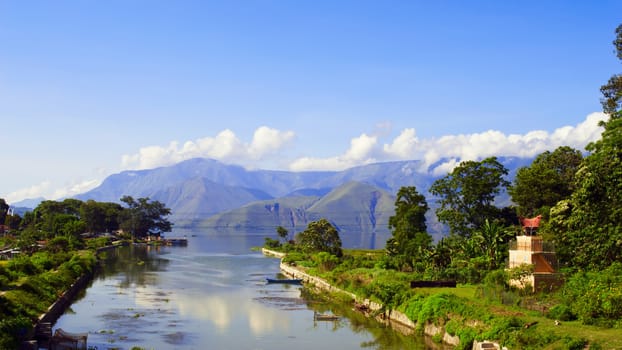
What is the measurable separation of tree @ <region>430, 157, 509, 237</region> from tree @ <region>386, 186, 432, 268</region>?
4890mm

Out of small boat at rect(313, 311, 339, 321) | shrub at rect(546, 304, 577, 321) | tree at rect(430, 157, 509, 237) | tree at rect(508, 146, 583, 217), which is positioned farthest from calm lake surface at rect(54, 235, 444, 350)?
tree at rect(508, 146, 583, 217)

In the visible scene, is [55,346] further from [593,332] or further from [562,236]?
[562,236]

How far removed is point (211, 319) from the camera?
60375 mm

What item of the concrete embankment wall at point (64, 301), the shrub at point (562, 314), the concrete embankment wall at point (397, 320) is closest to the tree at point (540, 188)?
the concrete embankment wall at point (397, 320)

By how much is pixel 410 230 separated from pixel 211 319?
48.2m

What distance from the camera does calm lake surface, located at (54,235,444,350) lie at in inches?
1951

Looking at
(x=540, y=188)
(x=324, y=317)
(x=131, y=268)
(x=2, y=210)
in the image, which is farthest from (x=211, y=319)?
(x=2, y=210)

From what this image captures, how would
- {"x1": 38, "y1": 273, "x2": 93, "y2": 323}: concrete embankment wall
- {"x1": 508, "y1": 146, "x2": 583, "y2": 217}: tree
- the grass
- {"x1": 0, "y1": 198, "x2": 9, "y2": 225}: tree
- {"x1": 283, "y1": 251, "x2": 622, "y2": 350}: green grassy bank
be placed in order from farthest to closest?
{"x1": 0, "y1": 198, "x2": 9, "y2": 225}: tree → {"x1": 508, "y1": 146, "x2": 583, "y2": 217}: tree → {"x1": 38, "y1": 273, "x2": 93, "y2": 323}: concrete embankment wall → {"x1": 283, "y1": 251, "x2": 622, "y2": 350}: green grassy bank → the grass

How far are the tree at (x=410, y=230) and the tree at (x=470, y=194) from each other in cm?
489

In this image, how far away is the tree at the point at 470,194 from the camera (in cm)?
9162

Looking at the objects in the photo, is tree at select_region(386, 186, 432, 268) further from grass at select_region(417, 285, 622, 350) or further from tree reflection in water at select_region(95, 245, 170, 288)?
grass at select_region(417, 285, 622, 350)

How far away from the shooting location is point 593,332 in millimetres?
37188

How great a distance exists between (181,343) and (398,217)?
209ft

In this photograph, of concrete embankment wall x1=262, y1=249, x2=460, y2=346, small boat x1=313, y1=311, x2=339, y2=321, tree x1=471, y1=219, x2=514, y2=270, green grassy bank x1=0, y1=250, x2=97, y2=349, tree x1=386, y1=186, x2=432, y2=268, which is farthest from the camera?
tree x1=386, y1=186, x2=432, y2=268
